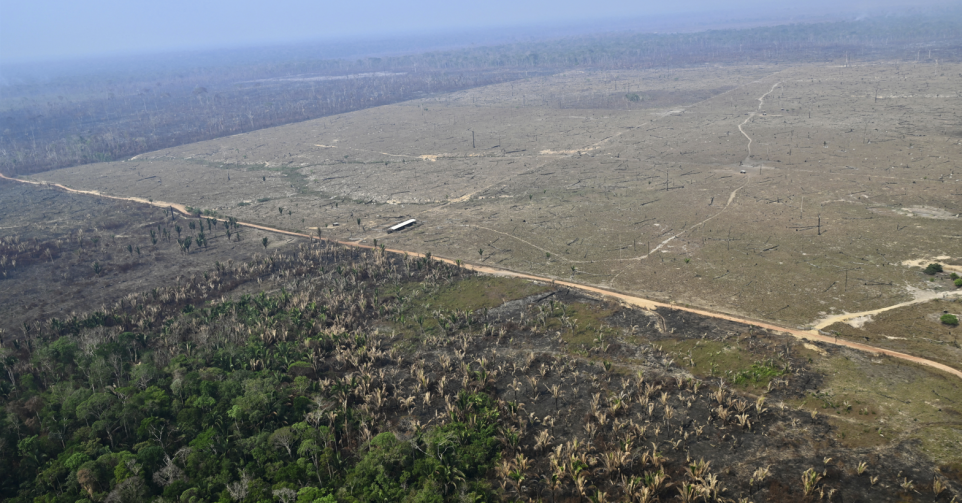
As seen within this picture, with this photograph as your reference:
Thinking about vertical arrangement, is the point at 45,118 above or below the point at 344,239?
above

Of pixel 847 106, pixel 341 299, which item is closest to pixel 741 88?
pixel 847 106

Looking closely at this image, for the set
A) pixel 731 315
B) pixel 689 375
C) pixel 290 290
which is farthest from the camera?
pixel 290 290

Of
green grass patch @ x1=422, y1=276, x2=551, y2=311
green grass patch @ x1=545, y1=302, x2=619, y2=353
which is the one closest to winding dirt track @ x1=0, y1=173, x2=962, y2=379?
green grass patch @ x1=422, y1=276, x2=551, y2=311

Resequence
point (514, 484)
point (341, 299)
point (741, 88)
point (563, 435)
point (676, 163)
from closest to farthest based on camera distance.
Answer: point (514, 484) → point (563, 435) → point (341, 299) → point (676, 163) → point (741, 88)

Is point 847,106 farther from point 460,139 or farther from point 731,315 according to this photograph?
point 731,315

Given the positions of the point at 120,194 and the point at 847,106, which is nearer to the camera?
the point at 120,194

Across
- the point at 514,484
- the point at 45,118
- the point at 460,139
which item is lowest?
the point at 514,484

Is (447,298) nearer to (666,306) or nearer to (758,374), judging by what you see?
(666,306)

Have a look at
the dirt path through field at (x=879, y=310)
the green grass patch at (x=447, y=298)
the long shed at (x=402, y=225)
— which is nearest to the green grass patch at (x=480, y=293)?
the green grass patch at (x=447, y=298)

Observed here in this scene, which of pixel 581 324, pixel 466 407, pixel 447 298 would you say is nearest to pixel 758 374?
pixel 581 324
